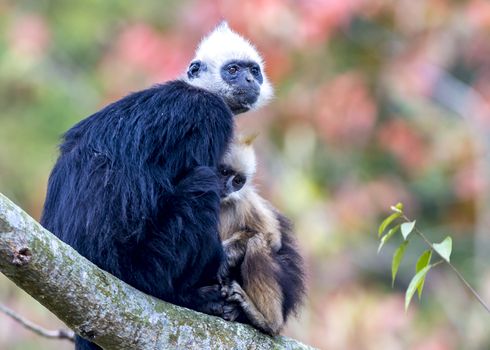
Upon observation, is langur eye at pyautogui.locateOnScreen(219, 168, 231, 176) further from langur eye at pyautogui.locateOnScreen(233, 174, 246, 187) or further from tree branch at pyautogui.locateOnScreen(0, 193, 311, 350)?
tree branch at pyautogui.locateOnScreen(0, 193, 311, 350)

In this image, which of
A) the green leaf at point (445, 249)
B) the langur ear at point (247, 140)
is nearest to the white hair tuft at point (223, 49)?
the langur ear at point (247, 140)

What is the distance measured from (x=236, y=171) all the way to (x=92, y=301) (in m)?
1.48

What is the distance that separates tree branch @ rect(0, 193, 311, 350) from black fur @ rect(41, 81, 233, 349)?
27 cm

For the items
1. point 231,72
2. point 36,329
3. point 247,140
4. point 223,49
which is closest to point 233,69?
point 231,72

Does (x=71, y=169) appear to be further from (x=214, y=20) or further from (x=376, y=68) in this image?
(x=376, y=68)

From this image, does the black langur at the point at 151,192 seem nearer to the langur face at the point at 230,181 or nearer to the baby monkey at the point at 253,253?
the baby monkey at the point at 253,253

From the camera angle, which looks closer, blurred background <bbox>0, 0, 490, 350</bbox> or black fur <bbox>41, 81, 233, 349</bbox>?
black fur <bbox>41, 81, 233, 349</bbox>

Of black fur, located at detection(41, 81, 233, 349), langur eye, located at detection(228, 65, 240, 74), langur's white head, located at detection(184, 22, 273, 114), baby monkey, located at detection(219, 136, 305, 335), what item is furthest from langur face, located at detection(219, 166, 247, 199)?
langur eye, located at detection(228, 65, 240, 74)

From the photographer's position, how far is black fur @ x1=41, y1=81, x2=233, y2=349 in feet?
12.7

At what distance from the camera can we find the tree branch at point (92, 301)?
3.05 metres

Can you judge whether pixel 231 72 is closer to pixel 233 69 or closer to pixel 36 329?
pixel 233 69

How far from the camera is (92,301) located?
3299mm

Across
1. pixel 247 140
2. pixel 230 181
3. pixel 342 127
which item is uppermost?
pixel 342 127

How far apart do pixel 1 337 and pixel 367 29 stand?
504 centimetres
